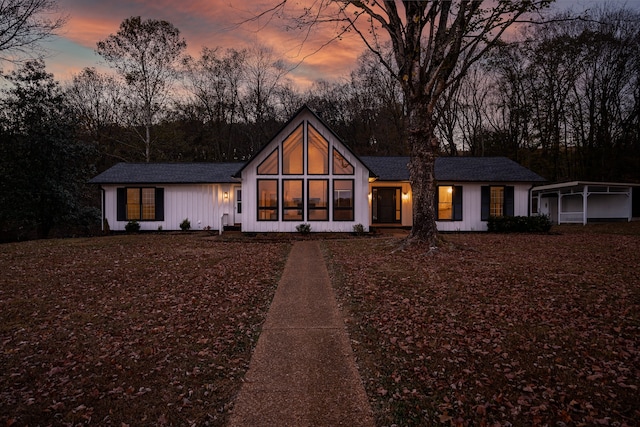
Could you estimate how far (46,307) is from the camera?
6379 mm

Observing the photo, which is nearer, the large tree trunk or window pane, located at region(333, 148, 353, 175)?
the large tree trunk

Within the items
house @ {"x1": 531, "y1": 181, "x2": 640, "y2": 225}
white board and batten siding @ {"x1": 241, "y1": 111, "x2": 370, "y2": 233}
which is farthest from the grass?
house @ {"x1": 531, "y1": 181, "x2": 640, "y2": 225}

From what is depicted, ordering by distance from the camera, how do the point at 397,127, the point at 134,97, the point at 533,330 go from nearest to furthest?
the point at 533,330
the point at 134,97
the point at 397,127

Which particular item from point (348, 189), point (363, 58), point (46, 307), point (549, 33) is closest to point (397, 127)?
point (363, 58)

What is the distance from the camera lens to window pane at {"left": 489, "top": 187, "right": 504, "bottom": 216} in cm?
1925

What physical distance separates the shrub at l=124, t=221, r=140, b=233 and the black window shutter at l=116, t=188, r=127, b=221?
52 centimetres

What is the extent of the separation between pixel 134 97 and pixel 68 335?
83.0 feet

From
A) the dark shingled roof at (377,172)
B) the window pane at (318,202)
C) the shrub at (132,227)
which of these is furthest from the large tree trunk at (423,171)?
the shrub at (132,227)

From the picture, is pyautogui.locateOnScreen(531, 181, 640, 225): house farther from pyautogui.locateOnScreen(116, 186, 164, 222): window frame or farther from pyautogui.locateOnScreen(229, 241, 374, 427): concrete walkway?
pyautogui.locateOnScreen(229, 241, 374, 427): concrete walkway

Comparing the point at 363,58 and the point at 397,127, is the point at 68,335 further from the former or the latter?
the point at 363,58

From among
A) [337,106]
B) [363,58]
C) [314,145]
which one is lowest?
[314,145]

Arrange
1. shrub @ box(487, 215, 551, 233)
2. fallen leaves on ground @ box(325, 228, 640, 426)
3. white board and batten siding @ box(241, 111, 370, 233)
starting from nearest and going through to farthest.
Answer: fallen leaves on ground @ box(325, 228, 640, 426), white board and batten siding @ box(241, 111, 370, 233), shrub @ box(487, 215, 551, 233)

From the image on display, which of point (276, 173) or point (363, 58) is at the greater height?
point (363, 58)

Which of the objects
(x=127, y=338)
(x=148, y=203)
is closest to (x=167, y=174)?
(x=148, y=203)
